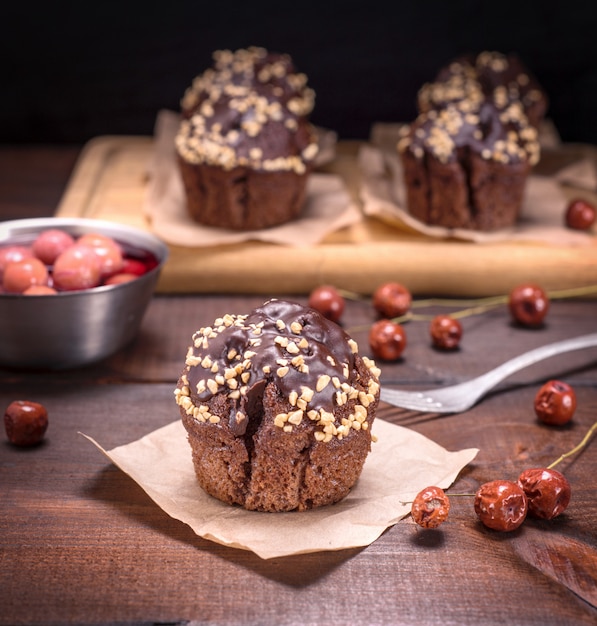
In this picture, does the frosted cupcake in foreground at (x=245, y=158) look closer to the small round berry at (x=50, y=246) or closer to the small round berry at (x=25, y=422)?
the small round berry at (x=50, y=246)

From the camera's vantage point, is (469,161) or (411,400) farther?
(469,161)

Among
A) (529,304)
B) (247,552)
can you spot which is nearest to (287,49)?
(529,304)

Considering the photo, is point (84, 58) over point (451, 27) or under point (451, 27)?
under

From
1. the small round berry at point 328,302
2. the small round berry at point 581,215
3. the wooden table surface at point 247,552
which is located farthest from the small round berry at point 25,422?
the small round berry at point 581,215

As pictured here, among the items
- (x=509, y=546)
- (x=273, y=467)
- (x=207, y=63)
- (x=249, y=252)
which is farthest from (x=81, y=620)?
(x=207, y=63)

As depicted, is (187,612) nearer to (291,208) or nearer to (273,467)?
(273,467)

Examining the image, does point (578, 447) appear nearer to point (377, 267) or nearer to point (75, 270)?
point (377, 267)

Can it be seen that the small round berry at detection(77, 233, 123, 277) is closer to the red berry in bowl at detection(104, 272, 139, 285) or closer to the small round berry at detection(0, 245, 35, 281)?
the red berry in bowl at detection(104, 272, 139, 285)
